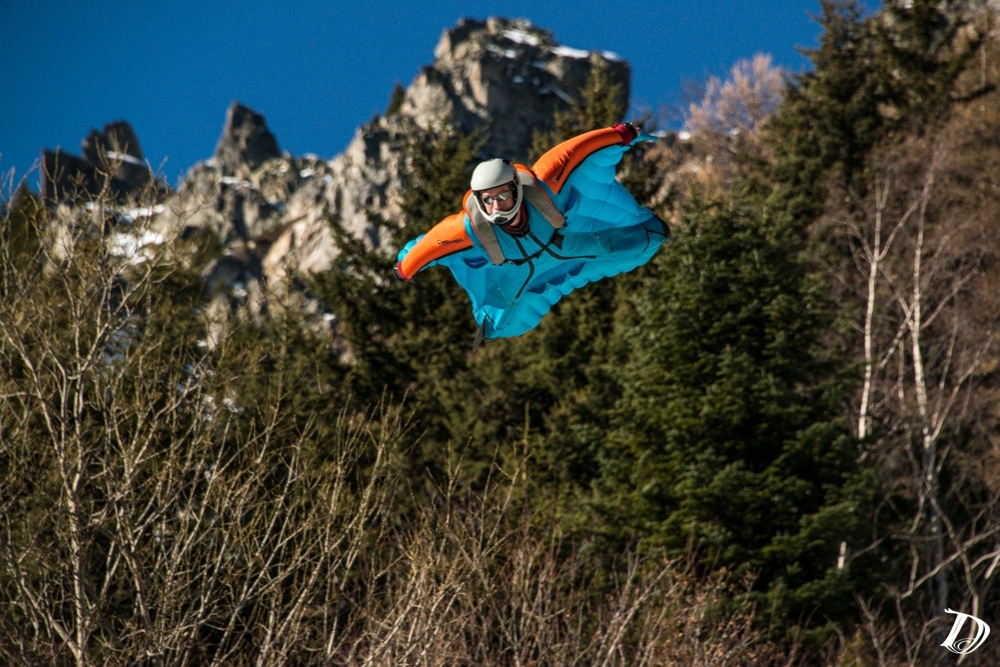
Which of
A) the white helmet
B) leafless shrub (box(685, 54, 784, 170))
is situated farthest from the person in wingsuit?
leafless shrub (box(685, 54, 784, 170))

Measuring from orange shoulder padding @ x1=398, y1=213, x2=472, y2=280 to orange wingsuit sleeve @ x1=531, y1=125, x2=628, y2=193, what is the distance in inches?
22.7

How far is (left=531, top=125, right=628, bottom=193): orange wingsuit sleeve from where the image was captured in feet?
21.7

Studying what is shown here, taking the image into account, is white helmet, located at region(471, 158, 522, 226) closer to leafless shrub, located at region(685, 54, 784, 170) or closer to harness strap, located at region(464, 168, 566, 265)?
harness strap, located at region(464, 168, 566, 265)

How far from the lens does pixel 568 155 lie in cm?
666

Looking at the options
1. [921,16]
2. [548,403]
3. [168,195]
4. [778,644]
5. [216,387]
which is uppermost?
[921,16]

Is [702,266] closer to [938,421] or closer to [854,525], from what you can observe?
[854,525]

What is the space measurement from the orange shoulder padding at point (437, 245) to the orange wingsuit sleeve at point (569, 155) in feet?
1.89

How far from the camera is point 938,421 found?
1641 centimetres

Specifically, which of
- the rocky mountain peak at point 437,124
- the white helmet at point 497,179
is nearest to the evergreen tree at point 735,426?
the white helmet at point 497,179

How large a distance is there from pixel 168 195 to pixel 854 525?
26.9 feet

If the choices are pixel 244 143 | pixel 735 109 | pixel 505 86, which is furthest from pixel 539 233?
pixel 244 143

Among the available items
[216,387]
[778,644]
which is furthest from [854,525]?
[216,387]

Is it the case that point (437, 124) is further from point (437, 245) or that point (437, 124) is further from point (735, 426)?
point (437, 245)

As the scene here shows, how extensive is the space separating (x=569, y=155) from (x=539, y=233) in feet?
1.66
